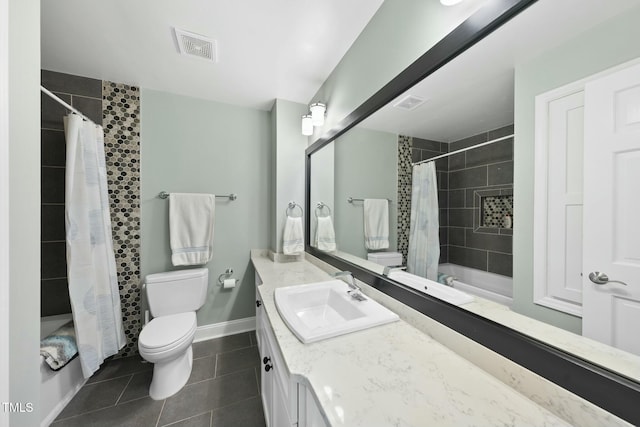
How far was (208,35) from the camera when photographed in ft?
4.76

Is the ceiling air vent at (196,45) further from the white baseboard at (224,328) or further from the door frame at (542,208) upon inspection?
the white baseboard at (224,328)

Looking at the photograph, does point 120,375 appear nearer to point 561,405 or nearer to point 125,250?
point 125,250

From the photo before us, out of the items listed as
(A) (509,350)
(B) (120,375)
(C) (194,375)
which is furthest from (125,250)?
(A) (509,350)

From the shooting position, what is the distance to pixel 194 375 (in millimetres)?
1718

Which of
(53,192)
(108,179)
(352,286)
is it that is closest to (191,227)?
(108,179)

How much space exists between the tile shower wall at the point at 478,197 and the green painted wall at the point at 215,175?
1.97 meters

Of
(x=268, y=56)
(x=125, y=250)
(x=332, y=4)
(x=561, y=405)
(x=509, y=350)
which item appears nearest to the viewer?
(x=561, y=405)

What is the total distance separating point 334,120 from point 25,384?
6.51 feet

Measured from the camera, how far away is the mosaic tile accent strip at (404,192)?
3.62 ft

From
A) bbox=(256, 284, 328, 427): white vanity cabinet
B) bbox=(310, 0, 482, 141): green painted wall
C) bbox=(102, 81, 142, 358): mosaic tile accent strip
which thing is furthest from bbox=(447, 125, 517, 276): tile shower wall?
bbox=(102, 81, 142, 358): mosaic tile accent strip

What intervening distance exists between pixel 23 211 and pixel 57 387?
145 centimetres

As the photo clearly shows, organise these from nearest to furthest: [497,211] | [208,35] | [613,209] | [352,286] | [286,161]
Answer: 1. [613,209]
2. [497,211]
3. [352,286]
4. [208,35]
5. [286,161]

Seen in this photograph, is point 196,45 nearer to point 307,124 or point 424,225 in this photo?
point 307,124

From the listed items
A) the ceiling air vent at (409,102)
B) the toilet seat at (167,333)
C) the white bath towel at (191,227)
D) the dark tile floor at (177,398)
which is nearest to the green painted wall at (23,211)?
the toilet seat at (167,333)
